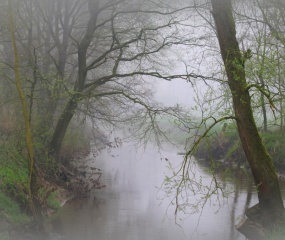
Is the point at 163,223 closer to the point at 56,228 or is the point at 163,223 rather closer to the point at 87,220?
the point at 87,220

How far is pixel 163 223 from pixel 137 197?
3.69m

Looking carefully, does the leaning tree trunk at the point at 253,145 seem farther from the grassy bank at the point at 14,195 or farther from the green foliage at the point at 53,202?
the green foliage at the point at 53,202

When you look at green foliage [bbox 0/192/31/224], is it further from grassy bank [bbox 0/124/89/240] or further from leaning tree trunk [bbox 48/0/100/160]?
leaning tree trunk [bbox 48/0/100/160]

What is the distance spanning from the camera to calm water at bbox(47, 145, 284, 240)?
12625mm

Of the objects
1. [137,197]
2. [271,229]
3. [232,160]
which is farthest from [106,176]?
[271,229]

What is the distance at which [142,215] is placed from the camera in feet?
48.6

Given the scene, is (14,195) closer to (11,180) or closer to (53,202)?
(11,180)

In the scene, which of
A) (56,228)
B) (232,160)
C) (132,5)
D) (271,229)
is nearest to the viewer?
(271,229)

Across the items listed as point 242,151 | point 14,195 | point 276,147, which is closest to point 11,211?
point 14,195

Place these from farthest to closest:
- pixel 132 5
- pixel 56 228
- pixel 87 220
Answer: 1. pixel 132 5
2. pixel 87 220
3. pixel 56 228

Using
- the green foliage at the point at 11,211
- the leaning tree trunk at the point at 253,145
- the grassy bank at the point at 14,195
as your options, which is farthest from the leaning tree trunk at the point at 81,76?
the leaning tree trunk at the point at 253,145

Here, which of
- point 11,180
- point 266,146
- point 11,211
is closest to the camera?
point 11,211

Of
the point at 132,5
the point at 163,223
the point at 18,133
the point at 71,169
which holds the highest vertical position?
the point at 132,5

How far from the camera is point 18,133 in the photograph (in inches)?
505
